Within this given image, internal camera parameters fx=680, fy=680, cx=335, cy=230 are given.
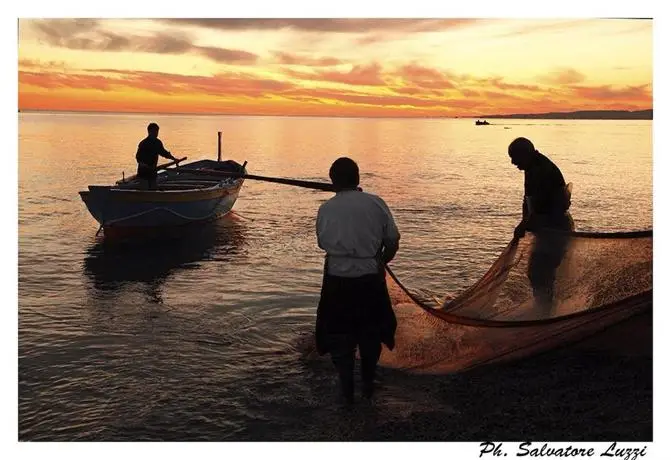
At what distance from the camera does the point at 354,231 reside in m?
5.60

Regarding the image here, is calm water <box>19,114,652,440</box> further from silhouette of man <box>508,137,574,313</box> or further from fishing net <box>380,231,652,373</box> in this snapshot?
silhouette of man <box>508,137,574,313</box>

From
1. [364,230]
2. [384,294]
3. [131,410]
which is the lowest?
[131,410]

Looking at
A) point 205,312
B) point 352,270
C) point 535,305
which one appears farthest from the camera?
point 205,312

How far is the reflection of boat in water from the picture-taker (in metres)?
13.5

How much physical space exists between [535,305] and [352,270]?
2.49 m

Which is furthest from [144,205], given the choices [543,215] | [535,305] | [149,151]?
[535,305]

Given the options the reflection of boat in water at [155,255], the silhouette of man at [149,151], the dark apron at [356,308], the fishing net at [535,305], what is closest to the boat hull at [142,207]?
the reflection of boat in water at [155,255]

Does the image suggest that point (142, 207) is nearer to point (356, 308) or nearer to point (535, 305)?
point (535, 305)

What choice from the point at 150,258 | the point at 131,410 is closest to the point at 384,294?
the point at 131,410

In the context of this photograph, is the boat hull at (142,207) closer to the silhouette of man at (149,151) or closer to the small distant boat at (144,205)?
the small distant boat at (144,205)

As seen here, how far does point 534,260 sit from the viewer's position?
292 inches
